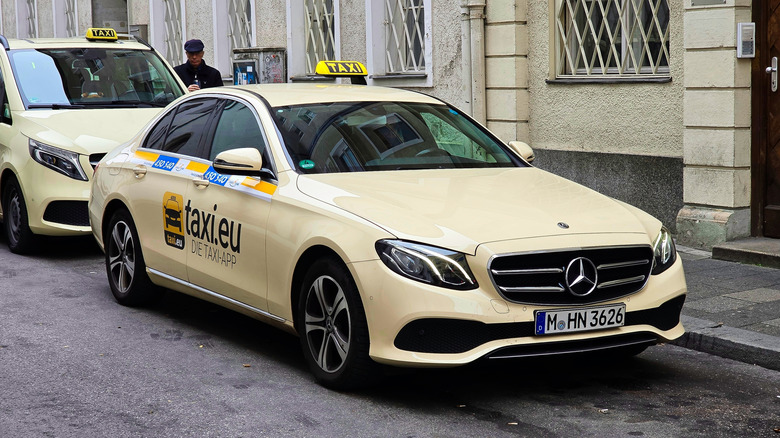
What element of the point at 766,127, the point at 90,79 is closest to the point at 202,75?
the point at 90,79

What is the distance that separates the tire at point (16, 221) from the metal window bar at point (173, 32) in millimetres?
10923

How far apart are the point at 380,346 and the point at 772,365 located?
7.59 feet

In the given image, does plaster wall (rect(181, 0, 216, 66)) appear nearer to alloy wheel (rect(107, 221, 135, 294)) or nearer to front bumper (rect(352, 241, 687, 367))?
alloy wheel (rect(107, 221, 135, 294))

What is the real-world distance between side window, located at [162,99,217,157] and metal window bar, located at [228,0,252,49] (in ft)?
37.1

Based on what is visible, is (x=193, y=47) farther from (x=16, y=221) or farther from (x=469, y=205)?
(x=469, y=205)

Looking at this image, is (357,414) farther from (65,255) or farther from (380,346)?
(65,255)

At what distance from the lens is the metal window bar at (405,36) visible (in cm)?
1425

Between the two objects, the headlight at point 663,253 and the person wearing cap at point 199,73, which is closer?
the headlight at point 663,253

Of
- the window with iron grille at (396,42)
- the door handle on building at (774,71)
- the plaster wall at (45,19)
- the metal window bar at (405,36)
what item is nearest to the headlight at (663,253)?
the door handle on building at (774,71)

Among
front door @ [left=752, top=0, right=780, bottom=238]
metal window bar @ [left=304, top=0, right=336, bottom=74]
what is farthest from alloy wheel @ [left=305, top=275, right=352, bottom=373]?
metal window bar @ [left=304, top=0, right=336, bottom=74]

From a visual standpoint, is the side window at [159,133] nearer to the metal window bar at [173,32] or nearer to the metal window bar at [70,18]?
the metal window bar at [173,32]

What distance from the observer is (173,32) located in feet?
69.3

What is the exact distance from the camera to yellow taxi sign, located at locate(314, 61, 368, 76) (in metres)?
7.86

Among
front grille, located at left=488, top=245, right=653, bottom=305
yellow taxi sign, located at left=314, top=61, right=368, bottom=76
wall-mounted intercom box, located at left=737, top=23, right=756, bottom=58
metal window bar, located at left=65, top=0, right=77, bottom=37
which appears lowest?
front grille, located at left=488, top=245, right=653, bottom=305
